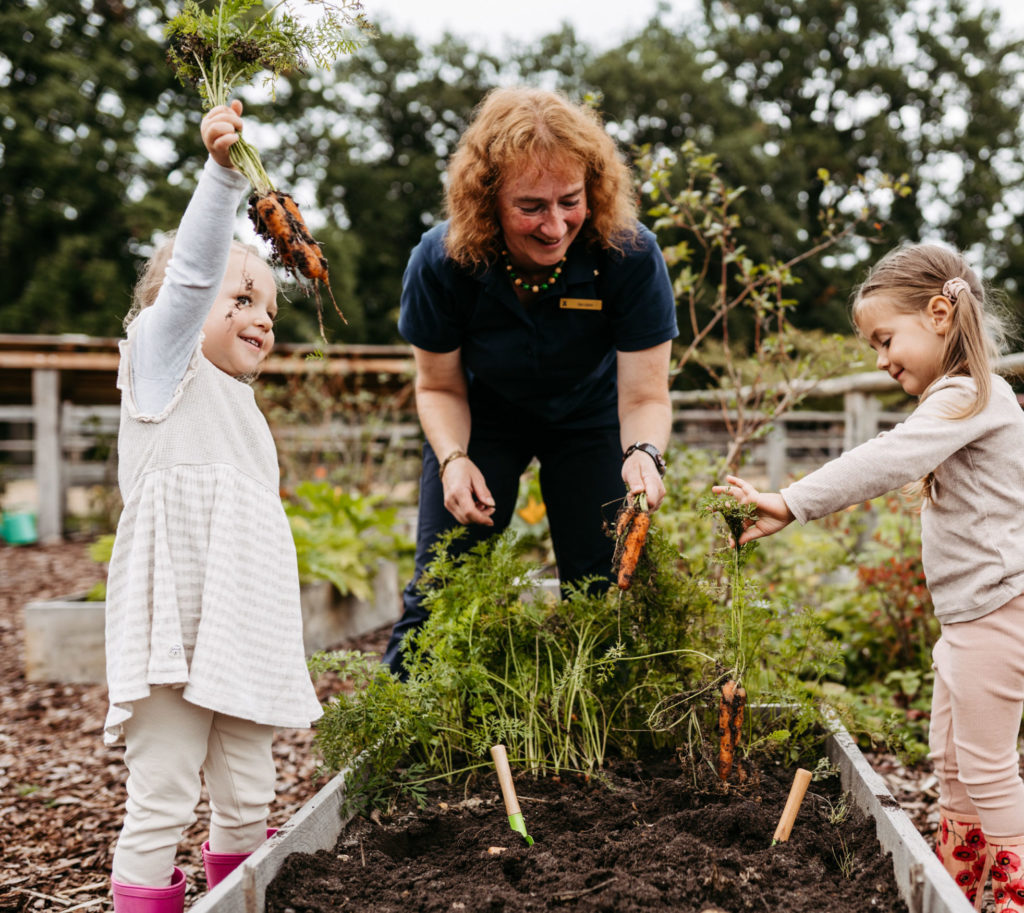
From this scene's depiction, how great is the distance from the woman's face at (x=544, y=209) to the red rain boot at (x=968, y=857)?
170cm

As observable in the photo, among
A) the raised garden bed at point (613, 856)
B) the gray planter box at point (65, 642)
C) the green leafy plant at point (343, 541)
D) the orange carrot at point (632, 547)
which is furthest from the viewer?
the green leafy plant at point (343, 541)

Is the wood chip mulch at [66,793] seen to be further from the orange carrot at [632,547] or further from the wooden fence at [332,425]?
the wooden fence at [332,425]

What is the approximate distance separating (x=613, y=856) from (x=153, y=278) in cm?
157

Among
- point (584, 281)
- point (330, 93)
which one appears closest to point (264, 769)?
point (584, 281)

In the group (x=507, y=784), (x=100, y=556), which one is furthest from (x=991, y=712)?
(x=100, y=556)

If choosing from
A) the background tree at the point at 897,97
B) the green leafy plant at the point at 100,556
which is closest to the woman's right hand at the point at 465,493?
the green leafy plant at the point at 100,556

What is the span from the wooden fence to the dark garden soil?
2.68 m

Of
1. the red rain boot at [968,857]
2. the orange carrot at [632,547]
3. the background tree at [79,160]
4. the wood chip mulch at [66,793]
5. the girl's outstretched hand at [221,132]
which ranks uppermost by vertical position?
the background tree at [79,160]

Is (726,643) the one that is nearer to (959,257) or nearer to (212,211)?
(959,257)

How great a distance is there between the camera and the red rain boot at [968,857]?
6.37ft

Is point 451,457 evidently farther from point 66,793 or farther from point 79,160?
point 79,160

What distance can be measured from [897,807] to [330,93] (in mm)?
27292

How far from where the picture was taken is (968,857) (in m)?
1.94

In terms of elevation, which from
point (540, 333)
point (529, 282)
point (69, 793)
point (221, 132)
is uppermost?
point (221, 132)
